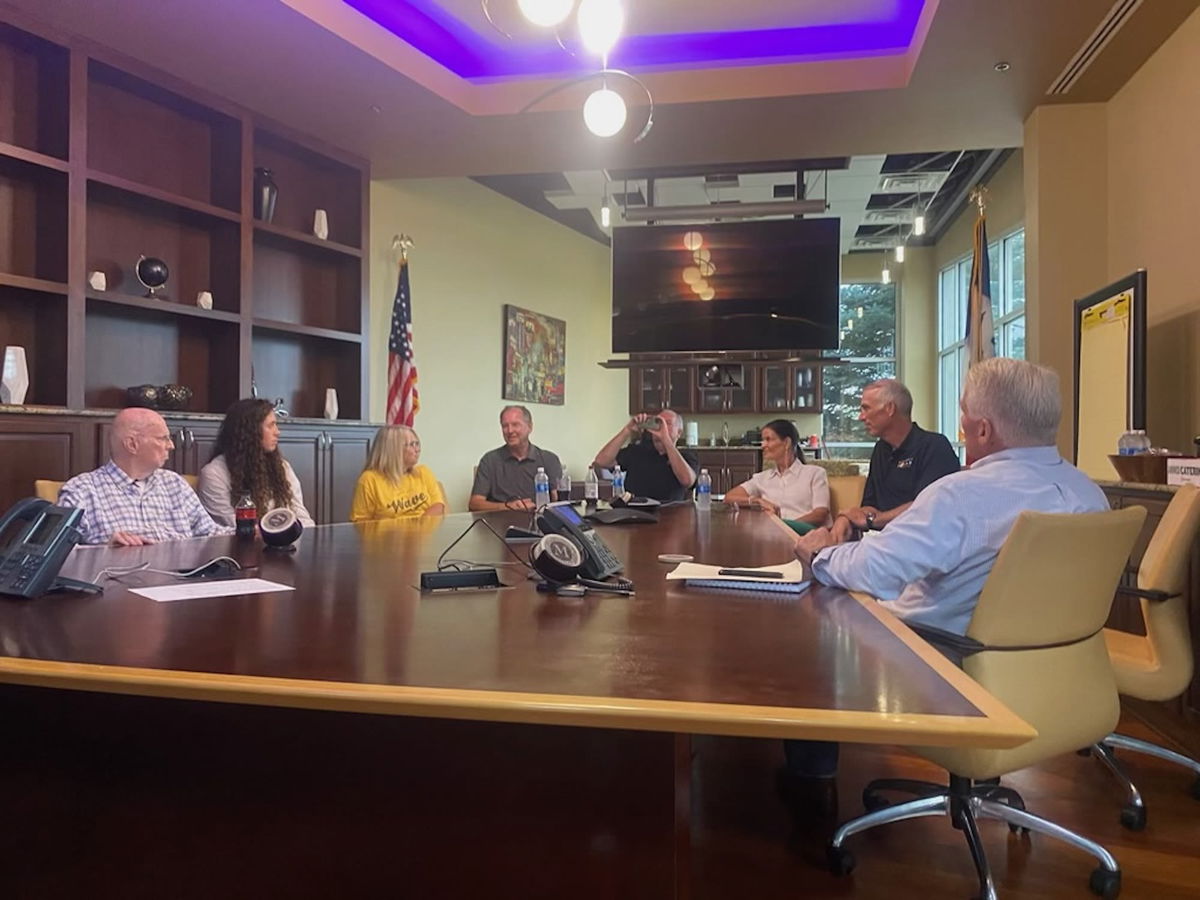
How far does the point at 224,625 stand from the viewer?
1.25m

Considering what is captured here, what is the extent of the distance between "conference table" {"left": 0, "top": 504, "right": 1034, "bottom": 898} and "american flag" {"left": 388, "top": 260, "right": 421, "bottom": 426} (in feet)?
14.4

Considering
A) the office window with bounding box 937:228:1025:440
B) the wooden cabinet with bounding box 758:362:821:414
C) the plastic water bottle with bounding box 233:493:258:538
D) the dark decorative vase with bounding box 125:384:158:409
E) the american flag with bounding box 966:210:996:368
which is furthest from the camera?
the wooden cabinet with bounding box 758:362:821:414

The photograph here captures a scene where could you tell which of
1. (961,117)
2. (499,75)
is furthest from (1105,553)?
(499,75)

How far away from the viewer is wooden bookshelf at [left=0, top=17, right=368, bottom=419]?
11.8ft

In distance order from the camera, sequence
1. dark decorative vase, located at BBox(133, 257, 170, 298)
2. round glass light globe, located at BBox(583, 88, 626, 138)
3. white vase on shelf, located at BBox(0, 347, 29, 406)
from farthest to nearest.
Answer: dark decorative vase, located at BBox(133, 257, 170, 298)
white vase on shelf, located at BBox(0, 347, 29, 406)
round glass light globe, located at BBox(583, 88, 626, 138)

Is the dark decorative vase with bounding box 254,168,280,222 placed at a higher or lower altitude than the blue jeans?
higher

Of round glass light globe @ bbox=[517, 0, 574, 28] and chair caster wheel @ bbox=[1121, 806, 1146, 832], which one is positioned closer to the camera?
chair caster wheel @ bbox=[1121, 806, 1146, 832]

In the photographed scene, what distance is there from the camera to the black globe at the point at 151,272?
398 cm

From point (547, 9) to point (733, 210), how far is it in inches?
157

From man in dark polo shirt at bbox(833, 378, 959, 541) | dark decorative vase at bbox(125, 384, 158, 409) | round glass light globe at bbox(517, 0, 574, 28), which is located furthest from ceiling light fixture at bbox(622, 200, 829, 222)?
round glass light globe at bbox(517, 0, 574, 28)

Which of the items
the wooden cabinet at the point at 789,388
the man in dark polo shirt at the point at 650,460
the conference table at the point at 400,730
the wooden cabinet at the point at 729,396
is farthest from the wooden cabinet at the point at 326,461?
the wooden cabinet at the point at 789,388

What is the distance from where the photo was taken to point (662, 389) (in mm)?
8938

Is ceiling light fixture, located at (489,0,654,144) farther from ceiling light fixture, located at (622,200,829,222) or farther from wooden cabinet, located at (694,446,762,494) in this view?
wooden cabinet, located at (694,446,762,494)

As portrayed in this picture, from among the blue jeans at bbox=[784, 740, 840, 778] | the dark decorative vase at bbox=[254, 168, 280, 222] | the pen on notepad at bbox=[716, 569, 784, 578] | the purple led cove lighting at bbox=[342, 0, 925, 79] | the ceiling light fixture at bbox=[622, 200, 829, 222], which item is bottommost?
the blue jeans at bbox=[784, 740, 840, 778]
